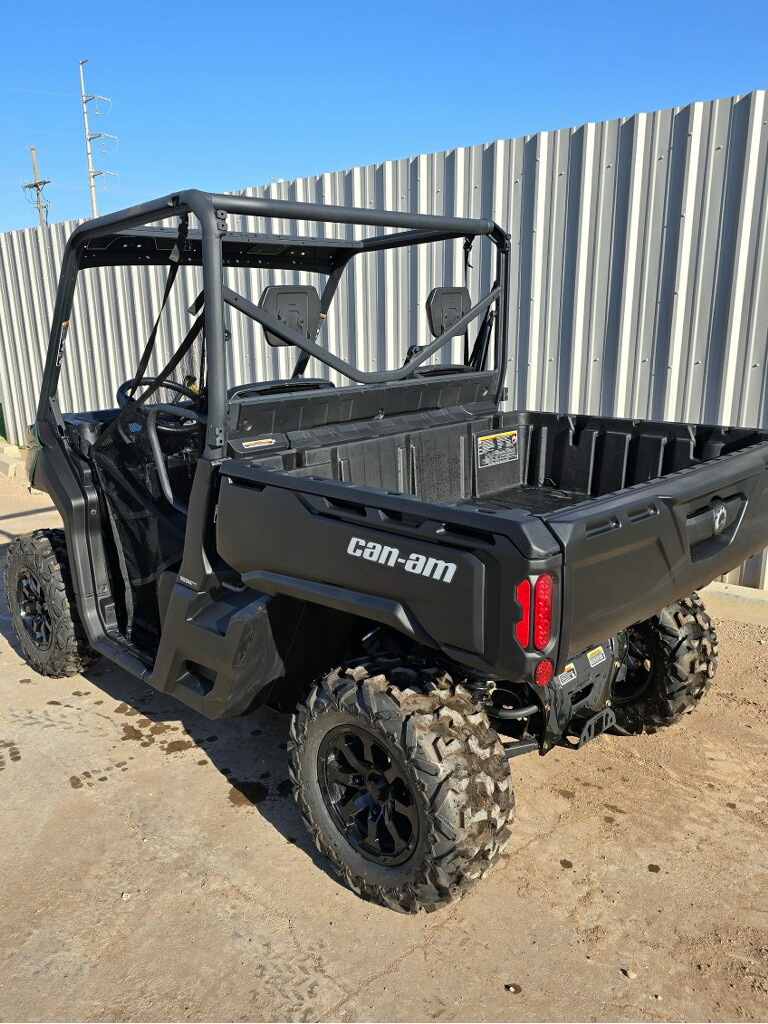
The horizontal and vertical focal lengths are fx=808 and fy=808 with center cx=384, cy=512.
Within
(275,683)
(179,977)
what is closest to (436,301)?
(275,683)

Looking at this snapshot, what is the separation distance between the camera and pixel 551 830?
123 inches

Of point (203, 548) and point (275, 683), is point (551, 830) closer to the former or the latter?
point (275, 683)

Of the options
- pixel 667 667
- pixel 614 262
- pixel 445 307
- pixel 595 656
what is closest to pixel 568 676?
pixel 595 656

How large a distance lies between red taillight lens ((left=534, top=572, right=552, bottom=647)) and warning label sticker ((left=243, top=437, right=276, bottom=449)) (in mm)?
1372

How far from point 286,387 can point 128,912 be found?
2.05m

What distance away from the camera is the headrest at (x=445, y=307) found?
12.2 ft

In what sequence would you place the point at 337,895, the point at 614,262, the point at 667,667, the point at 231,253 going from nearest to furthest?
the point at 337,895, the point at 667,667, the point at 231,253, the point at 614,262

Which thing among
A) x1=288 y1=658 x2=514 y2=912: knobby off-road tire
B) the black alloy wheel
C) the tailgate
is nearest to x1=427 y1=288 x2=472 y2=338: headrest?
the tailgate

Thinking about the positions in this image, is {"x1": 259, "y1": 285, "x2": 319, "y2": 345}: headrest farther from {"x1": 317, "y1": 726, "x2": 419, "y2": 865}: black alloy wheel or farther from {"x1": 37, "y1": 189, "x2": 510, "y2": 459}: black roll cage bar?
{"x1": 317, "y1": 726, "x2": 419, "y2": 865}: black alloy wheel

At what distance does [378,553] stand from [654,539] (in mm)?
846

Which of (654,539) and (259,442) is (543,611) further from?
(259,442)

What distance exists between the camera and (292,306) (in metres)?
3.11

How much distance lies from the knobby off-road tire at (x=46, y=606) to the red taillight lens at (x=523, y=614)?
2.81 metres

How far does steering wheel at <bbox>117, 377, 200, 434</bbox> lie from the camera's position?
336 cm
